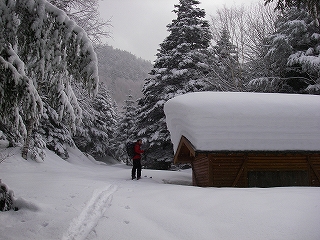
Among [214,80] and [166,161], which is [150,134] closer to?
[166,161]

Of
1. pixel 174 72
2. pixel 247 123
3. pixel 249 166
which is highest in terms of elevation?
pixel 174 72

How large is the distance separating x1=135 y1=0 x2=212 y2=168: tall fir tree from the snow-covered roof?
10.4m

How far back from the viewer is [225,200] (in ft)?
22.6

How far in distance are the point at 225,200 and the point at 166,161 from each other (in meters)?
16.4

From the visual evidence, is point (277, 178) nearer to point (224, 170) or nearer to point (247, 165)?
point (247, 165)

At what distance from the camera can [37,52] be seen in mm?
4707

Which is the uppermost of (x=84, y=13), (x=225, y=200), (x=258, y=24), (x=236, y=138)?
(x=258, y=24)

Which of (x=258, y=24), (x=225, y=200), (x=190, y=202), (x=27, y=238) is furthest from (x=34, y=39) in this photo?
(x=258, y=24)

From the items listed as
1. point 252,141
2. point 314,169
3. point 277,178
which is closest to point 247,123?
point 252,141

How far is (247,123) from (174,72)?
1259cm

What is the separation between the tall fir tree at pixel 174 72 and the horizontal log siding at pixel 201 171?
29.6 feet

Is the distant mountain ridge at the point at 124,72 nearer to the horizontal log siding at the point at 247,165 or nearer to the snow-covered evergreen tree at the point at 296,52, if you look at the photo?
the snow-covered evergreen tree at the point at 296,52

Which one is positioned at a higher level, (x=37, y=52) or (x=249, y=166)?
(x=37, y=52)

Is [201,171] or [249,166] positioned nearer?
[249,166]
